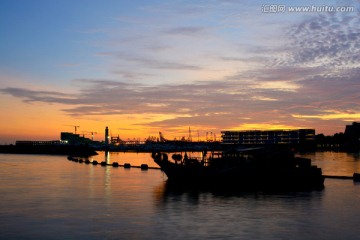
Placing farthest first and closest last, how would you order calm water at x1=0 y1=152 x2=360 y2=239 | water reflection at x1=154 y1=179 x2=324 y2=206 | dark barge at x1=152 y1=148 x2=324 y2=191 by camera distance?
1. dark barge at x1=152 y1=148 x2=324 y2=191
2. water reflection at x1=154 y1=179 x2=324 y2=206
3. calm water at x1=0 y1=152 x2=360 y2=239

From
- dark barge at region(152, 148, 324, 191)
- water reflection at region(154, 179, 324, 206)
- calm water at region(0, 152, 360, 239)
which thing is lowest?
water reflection at region(154, 179, 324, 206)

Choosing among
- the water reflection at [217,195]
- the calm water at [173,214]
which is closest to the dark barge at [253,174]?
the water reflection at [217,195]

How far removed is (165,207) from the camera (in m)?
35.4

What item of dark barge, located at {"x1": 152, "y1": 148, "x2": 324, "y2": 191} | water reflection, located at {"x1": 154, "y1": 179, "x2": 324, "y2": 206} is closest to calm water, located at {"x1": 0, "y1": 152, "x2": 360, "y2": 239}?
water reflection, located at {"x1": 154, "y1": 179, "x2": 324, "y2": 206}

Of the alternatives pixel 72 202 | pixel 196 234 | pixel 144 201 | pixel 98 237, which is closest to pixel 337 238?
pixel 196 234

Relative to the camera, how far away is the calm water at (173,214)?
25.7m

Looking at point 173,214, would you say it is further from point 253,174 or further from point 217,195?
point 253,174

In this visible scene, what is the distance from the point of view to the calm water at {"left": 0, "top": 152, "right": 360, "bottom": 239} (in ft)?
84.4

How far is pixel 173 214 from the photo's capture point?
3209 cm

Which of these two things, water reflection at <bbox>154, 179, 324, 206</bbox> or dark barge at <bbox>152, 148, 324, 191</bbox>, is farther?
dark barge at <bbox>152, 148, 324, 191</bbox>

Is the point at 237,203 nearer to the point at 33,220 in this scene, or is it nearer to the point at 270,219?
the point at 270,219

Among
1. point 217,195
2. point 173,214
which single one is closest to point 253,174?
point 217,195

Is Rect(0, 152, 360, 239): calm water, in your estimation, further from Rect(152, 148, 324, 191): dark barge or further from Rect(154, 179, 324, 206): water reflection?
Rect(152, 148, 324, 191): dark barge

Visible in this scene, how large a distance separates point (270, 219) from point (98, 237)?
1211 centimetres
